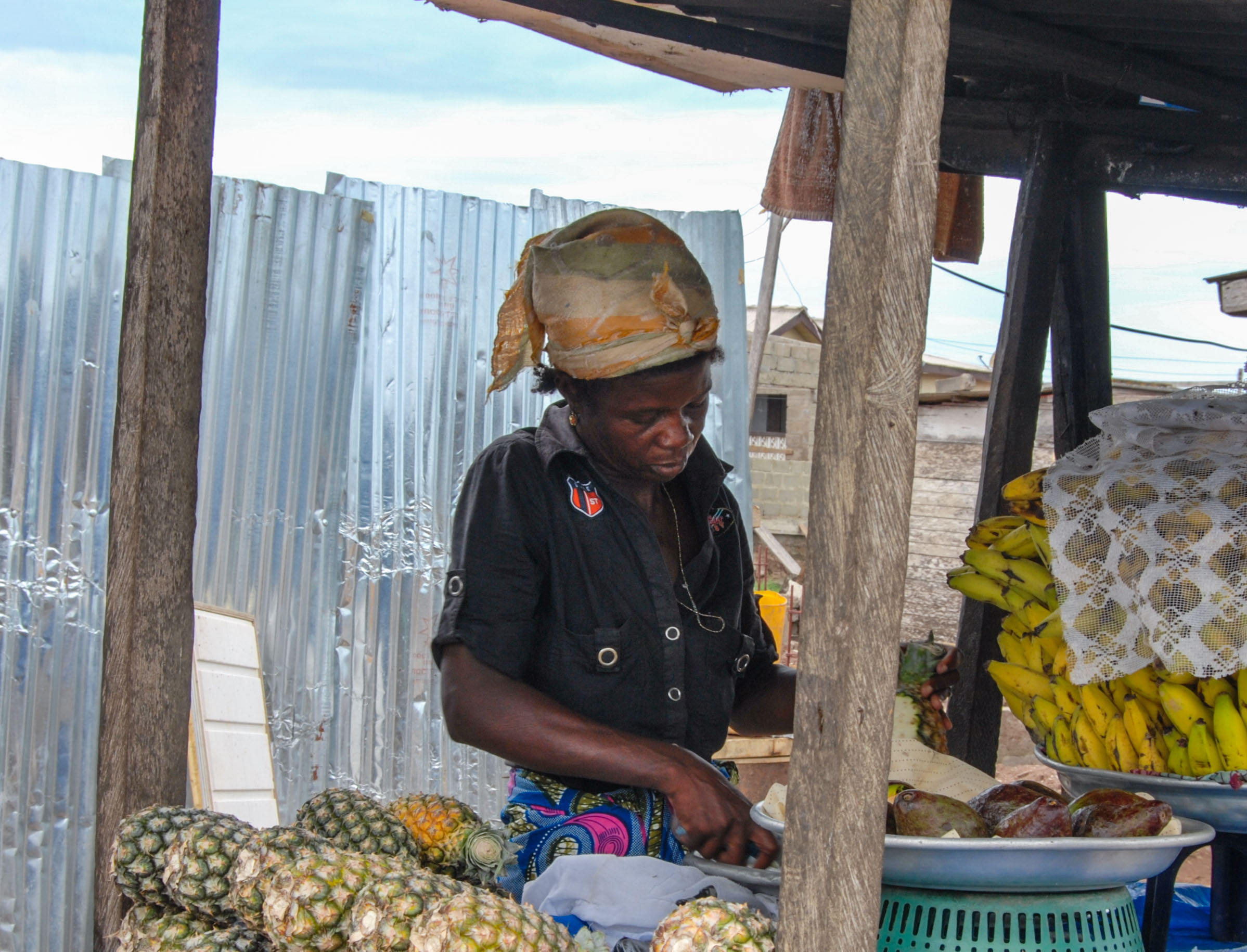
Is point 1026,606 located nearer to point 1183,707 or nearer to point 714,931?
point 1183,707

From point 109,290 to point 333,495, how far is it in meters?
1.10

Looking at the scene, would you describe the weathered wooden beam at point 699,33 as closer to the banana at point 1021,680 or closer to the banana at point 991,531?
the banana at point 991,531

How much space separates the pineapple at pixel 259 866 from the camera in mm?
1863

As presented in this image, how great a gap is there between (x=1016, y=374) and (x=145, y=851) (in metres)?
2.72

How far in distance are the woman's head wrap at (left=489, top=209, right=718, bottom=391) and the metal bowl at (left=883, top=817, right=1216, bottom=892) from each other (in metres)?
1.27

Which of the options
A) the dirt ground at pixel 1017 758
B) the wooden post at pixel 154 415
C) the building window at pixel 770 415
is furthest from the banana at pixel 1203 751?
the building window at pixel 770 415

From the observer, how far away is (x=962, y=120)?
3574 millimetres

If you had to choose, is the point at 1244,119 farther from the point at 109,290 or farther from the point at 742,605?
the point at 109,290

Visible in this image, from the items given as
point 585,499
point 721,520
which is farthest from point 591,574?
point 721,520

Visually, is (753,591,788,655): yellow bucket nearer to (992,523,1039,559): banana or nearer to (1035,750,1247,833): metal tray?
(992,523,1039,559): banana

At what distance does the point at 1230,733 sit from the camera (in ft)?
6.70

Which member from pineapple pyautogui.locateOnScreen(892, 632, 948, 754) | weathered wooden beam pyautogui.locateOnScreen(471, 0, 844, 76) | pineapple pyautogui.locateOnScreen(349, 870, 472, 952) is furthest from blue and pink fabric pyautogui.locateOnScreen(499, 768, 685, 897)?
weathered wooden beam pyautogui.locateOnScreen(471, 0, 844, 76)

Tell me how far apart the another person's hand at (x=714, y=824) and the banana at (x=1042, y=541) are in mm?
838

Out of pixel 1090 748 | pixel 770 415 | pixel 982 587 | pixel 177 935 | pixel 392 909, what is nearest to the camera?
pixel 392 909
